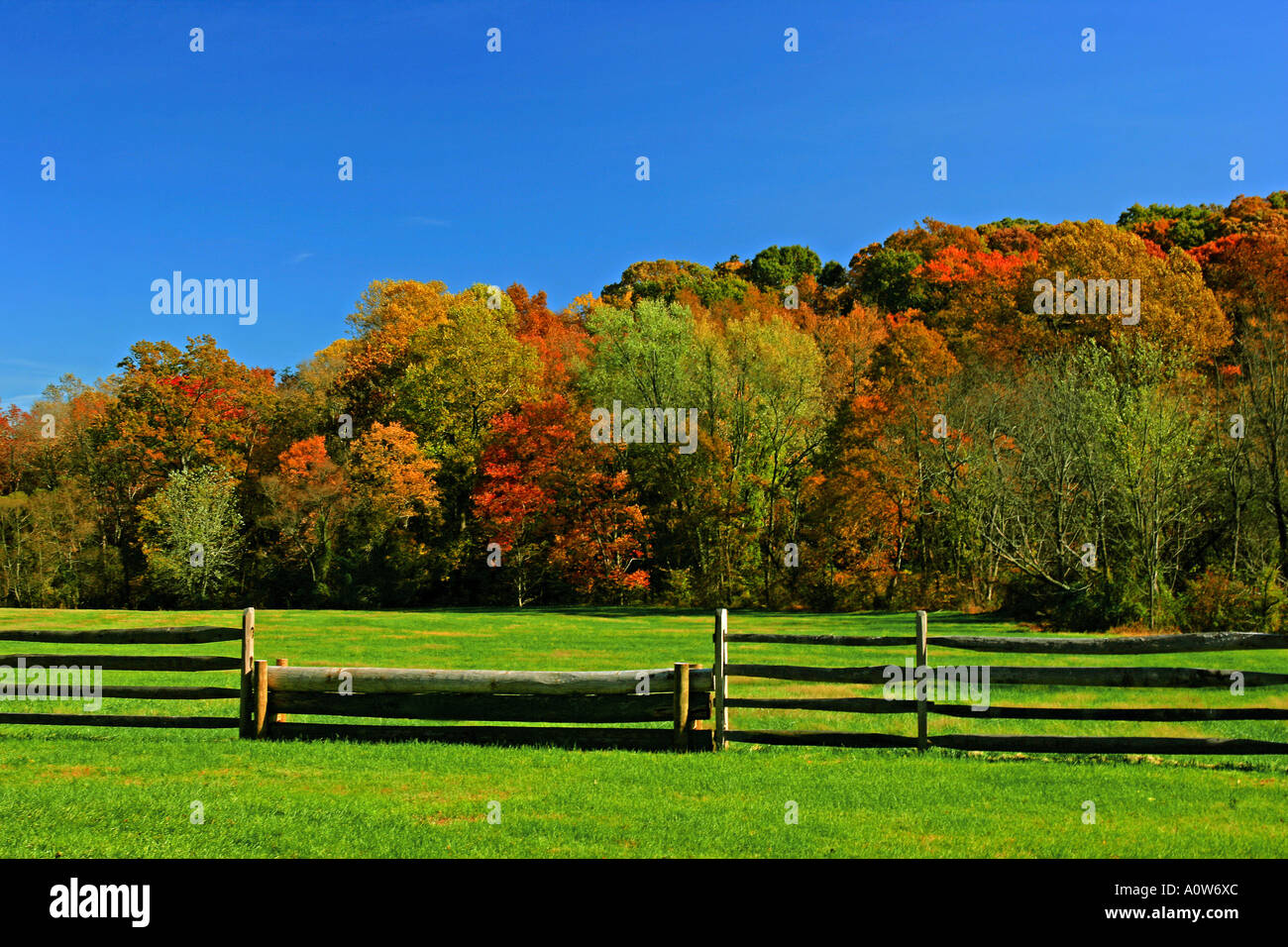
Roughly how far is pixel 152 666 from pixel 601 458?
39.4 metres

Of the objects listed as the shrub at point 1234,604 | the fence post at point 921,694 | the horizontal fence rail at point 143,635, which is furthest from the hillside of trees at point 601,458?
the horizontal fence rail at point 143,635

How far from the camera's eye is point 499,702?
11.7m

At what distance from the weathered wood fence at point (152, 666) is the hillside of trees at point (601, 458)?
28.1m

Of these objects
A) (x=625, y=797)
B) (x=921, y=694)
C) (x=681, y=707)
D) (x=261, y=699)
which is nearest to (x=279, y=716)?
(x=261, y=699)

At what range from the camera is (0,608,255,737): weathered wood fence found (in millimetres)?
12031

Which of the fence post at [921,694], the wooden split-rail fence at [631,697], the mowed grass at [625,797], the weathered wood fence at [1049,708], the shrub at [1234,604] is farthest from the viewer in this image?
the shrub at [1234,604]

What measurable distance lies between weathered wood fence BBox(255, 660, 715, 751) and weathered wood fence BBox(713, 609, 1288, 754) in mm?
533

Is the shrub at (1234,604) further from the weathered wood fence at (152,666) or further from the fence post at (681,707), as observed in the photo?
the weathered wood fence at (152,666)

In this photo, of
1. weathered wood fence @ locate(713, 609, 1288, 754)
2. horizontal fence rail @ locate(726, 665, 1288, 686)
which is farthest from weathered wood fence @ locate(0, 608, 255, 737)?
horizontal fence rail @ locate(726, 665, 1288, 686)

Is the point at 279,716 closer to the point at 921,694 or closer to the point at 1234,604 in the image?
the point at 921,694

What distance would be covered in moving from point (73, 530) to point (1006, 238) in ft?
224

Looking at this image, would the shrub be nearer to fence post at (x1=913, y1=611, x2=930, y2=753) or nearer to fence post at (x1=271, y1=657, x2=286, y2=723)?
fence post at (x1=913, y1=611, x2=930, y2=753)

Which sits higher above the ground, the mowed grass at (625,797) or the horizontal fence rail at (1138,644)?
the horizontal fence rail at (1138,644)

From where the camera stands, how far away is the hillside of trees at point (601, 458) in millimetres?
43844
